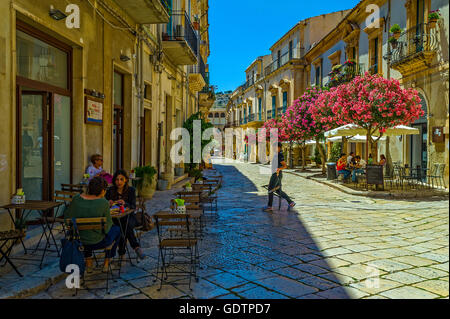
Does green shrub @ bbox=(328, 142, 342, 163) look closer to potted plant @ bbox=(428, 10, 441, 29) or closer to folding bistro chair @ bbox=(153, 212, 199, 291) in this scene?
potted plant @ bbox=(428, 10, 441, 29)

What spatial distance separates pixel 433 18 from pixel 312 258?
38.0 ft

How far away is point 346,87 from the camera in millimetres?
12898

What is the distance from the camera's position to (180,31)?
524 inches

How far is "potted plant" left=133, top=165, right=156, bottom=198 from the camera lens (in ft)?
32.1

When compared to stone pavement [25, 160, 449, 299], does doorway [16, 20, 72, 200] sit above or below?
above

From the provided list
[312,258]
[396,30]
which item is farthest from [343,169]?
[312,258]

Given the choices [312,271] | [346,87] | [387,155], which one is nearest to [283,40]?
[387,155]

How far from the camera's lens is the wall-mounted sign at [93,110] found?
7227 mm

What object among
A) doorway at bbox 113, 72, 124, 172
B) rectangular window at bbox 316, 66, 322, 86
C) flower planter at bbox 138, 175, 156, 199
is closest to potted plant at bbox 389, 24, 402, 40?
doorway at bbox 113, 72, 124, 172

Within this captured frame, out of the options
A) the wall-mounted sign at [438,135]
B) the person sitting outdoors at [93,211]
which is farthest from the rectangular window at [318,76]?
the person sitting outdoors at [93,211]

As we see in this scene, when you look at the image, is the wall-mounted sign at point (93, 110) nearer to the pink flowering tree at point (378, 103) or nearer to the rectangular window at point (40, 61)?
the rectangular window at point (40, 61)

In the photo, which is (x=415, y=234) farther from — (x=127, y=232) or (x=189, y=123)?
(x=189, y=123)

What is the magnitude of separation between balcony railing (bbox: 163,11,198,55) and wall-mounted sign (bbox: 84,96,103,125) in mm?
5578

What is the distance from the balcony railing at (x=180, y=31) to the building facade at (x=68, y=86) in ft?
5.35
